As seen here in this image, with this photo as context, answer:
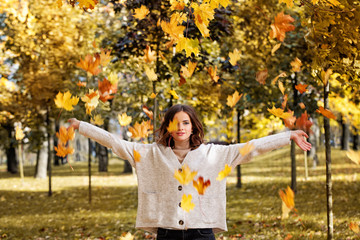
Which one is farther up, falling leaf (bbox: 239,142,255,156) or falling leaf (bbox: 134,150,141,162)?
falling leaf (bbox: 239,142,255,156)

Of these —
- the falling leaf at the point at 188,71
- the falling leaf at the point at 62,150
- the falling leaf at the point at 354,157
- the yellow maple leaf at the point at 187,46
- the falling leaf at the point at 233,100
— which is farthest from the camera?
the falling leaf at the point at 188,71

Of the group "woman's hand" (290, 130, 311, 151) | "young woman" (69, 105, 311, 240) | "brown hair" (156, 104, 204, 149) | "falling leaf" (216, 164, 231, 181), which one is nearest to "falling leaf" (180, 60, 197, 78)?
"brown hair" (156, 104, 204, 149)

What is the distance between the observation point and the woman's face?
316 centimetres

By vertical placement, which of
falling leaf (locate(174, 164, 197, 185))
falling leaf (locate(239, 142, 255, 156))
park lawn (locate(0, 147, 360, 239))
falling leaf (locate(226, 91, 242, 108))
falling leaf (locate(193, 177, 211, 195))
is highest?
falling leaf (locate(226, 91, 242, 108))

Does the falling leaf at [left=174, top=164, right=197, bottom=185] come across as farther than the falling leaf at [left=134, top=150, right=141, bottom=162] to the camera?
No

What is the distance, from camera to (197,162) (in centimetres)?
311

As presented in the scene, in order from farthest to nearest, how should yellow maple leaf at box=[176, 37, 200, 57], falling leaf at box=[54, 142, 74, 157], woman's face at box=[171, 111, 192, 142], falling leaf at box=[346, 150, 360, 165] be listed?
yellow maple leaf at box=[176, 37, 200, 57] < falling leaf at box=[54, 142, 74, 157] < woman's face at box=[171, 111, 192, 142] < falling leaf at box=[346, 150, 360, 165]

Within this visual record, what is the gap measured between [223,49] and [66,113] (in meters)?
5.76

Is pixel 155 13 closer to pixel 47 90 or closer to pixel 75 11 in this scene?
pixel 47 90

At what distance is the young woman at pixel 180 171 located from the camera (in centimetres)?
295

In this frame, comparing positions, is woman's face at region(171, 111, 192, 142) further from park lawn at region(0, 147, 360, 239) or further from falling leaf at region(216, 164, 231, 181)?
park lawn at region(0, 147, 360, 239)

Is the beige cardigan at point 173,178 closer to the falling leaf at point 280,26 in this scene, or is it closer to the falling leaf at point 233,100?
the falling leaf at point 233,100

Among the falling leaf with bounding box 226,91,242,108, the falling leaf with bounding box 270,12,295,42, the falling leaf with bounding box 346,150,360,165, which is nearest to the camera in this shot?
the falling leaf with bounding box 346,150,360,165

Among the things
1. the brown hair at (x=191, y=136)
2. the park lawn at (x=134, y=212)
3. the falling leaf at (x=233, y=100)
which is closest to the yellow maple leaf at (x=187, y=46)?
the brown hair at (x=191, y=136)
